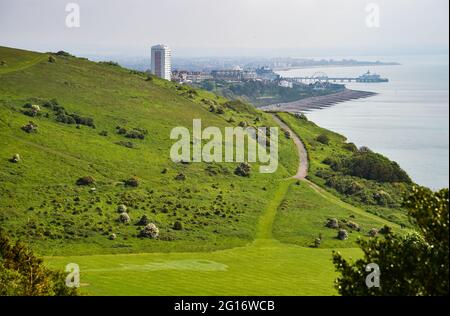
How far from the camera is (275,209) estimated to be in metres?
89.2

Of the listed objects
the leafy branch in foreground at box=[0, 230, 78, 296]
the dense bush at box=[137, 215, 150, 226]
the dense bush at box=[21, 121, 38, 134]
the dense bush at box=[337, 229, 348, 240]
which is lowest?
the dense bush at box=[337, 229, 348, 240]

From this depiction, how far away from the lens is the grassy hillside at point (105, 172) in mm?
71500

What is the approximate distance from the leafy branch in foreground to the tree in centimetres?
1881

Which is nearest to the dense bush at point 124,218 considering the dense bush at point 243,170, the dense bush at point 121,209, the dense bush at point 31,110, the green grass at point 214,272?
the dense bush at point 121,209

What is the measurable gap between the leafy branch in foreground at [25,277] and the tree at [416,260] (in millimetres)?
18808

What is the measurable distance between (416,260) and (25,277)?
82.7 ft

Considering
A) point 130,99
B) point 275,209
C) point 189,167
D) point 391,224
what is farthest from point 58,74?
point 391,224

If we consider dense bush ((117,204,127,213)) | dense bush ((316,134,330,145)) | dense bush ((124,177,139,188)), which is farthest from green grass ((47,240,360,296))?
dense bush ((316,134,330,145))

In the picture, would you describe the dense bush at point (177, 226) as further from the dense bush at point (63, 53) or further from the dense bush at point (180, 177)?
the dense bush at point (63, 53)

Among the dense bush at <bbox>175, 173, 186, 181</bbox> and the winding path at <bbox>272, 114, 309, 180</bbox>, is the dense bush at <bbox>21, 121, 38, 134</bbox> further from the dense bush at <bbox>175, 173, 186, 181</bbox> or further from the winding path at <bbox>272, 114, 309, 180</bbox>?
the winding path at <bbox>272, 114, 309, 180</bbox>

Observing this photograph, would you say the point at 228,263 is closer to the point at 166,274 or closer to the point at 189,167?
the point at 166,274

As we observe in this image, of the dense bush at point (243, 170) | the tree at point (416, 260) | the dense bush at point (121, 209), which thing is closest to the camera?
the tree at point (416, 260)

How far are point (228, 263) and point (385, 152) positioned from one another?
94618 mm

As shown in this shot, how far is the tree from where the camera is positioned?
87.1 ft
